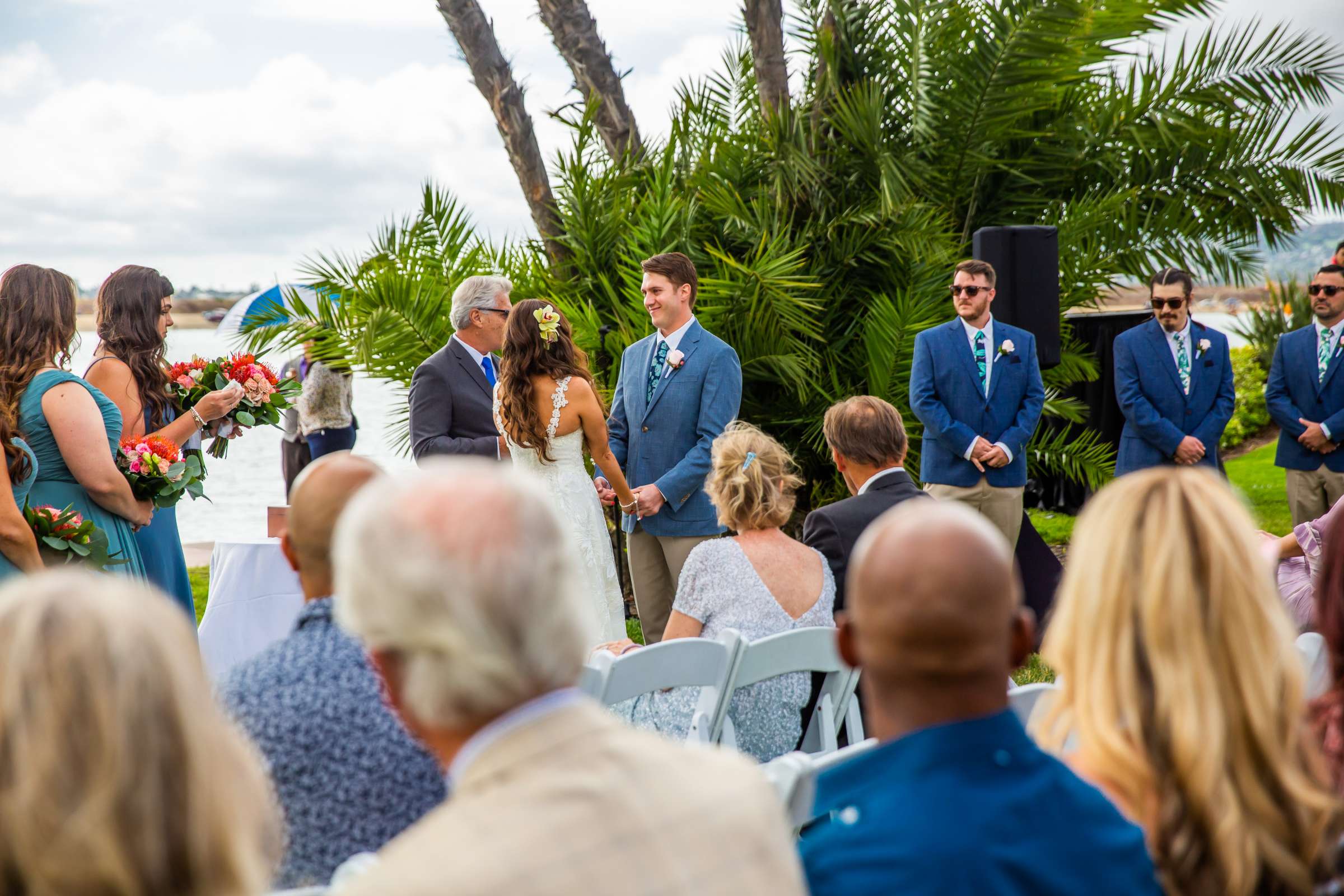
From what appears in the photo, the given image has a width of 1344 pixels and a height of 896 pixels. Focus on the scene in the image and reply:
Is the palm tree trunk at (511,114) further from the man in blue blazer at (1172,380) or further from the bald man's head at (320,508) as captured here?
the bald man's head at (320,508)

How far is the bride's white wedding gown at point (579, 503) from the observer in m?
5.14

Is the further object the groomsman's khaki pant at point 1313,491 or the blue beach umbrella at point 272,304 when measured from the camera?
the blue beach umbrella at point 272,304

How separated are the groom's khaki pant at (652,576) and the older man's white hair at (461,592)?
4.13 meters

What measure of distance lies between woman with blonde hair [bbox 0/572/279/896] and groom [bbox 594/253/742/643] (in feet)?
13.5

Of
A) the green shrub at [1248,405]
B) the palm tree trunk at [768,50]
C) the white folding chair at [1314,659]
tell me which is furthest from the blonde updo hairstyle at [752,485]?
the green shrub at [1248,405]

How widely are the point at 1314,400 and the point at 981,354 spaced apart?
2.72 metres

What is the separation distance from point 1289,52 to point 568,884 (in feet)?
32.4

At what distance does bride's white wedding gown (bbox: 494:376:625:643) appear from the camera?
514cm

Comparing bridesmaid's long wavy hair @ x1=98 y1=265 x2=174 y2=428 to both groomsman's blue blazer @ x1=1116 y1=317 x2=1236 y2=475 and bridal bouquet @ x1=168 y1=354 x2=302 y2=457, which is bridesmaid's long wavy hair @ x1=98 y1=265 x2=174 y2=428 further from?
groomsman's blue blazer @ x1=1116 y1=317 x2=1236 y2=475

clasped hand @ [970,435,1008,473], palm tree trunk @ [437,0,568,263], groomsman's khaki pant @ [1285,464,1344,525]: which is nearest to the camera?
clasped hand @ [970,435,1008,473]

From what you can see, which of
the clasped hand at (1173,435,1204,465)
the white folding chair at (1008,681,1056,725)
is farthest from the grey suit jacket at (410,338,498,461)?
the clasped hand at (1173,435,1204,465)

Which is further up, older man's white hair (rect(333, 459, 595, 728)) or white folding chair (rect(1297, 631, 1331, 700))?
older man's white hair (rect(333, 459, 595, 728))

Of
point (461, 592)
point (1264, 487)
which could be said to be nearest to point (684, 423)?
point (461, 592)

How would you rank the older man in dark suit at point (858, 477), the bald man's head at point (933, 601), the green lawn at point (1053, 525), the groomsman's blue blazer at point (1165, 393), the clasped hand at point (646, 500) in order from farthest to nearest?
the green lawn at point (1053, 525) → the groomsman's blue blazer at point (1165, 393) → the clasped hand at point (646, 500) → the older man in dark suit at point (858, 477) → the bald man's head at point (933, 601)
